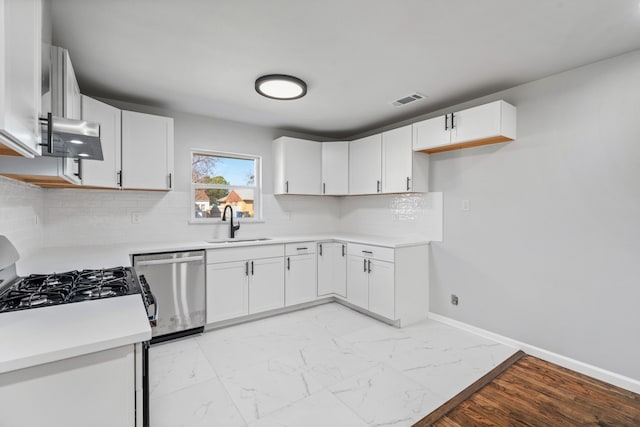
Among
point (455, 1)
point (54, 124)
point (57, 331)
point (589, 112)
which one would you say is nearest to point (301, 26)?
point (455, 1)

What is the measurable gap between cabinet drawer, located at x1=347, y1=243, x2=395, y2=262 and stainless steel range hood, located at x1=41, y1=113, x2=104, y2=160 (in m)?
2.68

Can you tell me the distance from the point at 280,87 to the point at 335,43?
762 mm

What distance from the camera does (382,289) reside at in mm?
3363

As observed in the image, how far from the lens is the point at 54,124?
3.79ft

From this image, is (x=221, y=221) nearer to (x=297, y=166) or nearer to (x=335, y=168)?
(x=297, y=166)

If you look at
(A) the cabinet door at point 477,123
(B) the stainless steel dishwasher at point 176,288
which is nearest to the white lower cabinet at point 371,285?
(A) the cabinet door at point 477,123

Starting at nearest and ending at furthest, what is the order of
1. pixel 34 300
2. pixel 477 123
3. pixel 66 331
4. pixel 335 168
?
pixel 66 331, pixel 34 300, pixel 477 123, pixel 335 168

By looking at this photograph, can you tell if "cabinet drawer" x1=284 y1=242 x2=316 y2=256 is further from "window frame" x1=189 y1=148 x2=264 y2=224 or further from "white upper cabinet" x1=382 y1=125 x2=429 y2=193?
"white upper cabinet" x1=382 y1=125 x2=429 y2=193

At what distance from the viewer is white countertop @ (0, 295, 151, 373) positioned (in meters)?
0.85

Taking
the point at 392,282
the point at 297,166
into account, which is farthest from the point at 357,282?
the point at 297,166

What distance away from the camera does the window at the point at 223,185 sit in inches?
147

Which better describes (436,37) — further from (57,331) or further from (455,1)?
(57,331)

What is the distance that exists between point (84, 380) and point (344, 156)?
12.4ft

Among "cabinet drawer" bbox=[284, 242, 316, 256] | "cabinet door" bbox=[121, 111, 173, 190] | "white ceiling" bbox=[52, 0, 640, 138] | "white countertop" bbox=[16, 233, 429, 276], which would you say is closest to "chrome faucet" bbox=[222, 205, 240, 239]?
"white countertop" bbox=[16, 233, 429, 276]
